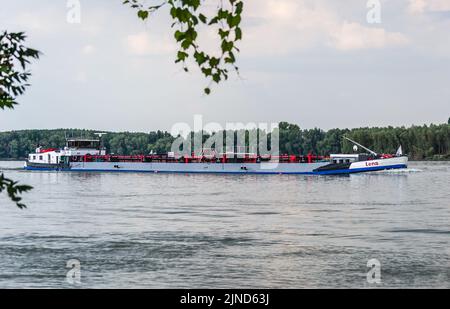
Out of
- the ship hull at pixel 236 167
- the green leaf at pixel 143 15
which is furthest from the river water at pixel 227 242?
the ship hull at pixel 236 167

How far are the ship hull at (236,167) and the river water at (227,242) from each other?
38.2m

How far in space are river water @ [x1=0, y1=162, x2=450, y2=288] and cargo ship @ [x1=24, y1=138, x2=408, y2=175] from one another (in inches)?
1540

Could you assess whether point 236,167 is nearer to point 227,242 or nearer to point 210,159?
point 210,159

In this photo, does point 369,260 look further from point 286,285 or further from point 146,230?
point 146,230

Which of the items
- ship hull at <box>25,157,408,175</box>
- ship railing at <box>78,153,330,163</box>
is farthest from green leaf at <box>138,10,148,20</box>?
ship railing at <box>78,153,330,163</box>

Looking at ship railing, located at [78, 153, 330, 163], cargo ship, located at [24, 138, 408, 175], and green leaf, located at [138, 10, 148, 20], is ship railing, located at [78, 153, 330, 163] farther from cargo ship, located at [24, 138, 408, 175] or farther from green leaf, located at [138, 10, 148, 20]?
green leaf, located at [138, 10, 148, 20]

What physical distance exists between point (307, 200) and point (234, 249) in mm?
28318

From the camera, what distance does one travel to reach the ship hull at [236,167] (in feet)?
315

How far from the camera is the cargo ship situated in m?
96.6

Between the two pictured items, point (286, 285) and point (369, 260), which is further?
point (369, 260)

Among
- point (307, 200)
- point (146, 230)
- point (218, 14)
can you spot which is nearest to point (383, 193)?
point (307, 200)

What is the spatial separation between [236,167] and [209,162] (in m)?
3.70

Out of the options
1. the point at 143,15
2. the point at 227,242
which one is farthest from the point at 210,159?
the point at 143,15
